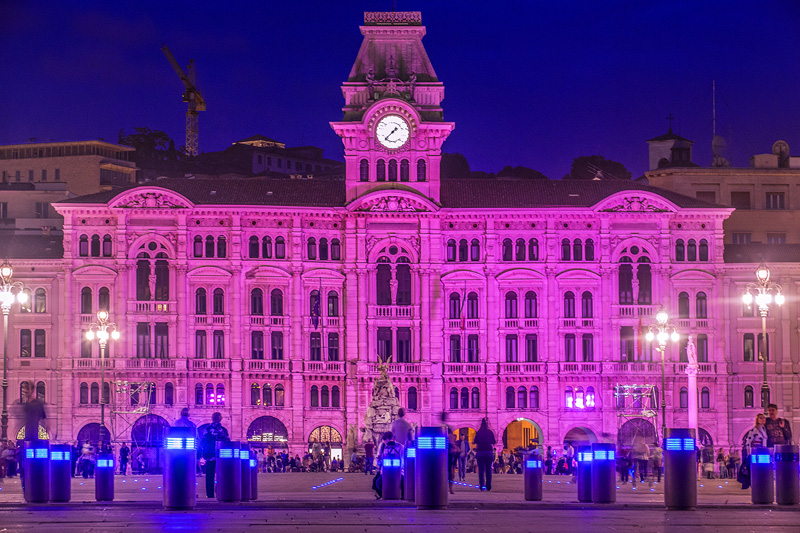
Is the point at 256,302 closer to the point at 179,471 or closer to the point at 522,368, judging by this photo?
the point at 522,368

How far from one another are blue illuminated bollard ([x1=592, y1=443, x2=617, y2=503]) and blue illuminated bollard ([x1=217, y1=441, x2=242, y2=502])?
7.99 meters

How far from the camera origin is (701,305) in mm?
79125

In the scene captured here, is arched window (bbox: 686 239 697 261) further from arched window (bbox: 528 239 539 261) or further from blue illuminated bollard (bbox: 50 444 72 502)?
blue illuminated bollard (bbox: 50 444 72 502)

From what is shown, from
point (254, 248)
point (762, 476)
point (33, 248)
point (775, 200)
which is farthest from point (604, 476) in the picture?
point (775, 200)

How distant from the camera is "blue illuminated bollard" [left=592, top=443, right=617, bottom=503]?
31641 mm

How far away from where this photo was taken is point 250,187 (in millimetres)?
79938

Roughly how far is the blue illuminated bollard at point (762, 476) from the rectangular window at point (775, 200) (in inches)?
2413

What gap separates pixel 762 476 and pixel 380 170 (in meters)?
49.5

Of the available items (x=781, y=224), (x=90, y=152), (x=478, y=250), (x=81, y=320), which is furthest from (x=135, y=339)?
(x=781, y=224)

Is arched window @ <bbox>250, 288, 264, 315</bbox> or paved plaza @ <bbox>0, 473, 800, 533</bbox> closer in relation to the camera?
paved plaza @ <bbox>0, 473, 800, 533</bbox>

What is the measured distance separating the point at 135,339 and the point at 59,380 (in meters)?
4.74

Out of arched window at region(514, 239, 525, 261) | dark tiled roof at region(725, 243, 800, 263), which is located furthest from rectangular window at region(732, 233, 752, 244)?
arched window at region(514, 239, 525, 261)

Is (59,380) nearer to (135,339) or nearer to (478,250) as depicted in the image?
(135,339)

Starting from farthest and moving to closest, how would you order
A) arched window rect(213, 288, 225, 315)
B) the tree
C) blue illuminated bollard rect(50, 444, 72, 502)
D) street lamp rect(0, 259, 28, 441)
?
1. the tree
2. arched window rect(213, 288, 225, 315)
3. street lamp rect(0, 259, 28, 441)
4. blue illuminated bollard rect(50, 444, 72, 502)
